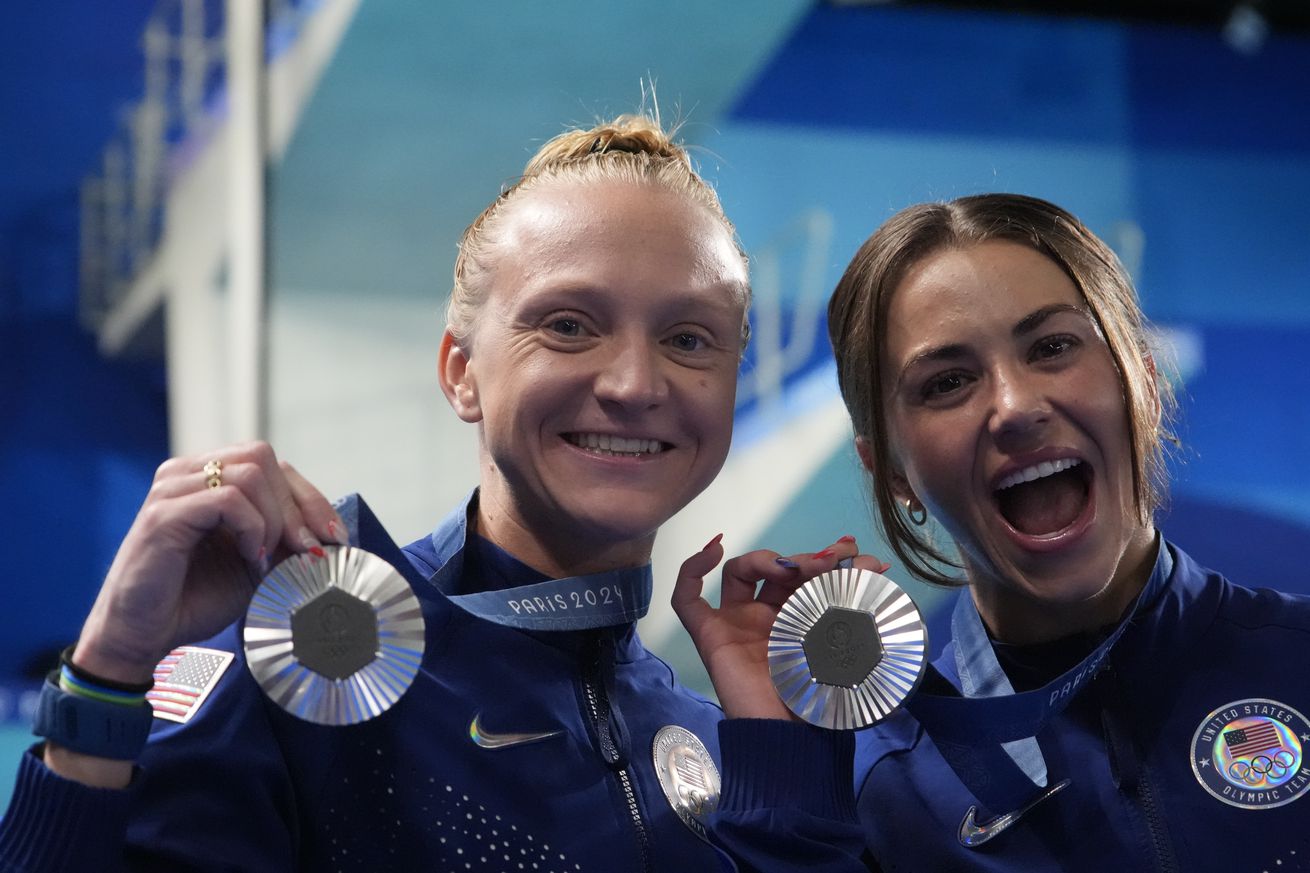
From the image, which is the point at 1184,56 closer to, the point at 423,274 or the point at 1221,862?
the point at 423,274

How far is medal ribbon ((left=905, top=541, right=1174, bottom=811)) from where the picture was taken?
66.2 inches

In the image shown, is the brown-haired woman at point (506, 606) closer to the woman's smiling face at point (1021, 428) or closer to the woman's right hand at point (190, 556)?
the woman's right hand at point (190, 556)

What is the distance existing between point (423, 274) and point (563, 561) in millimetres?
3120

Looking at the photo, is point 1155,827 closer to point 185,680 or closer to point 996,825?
point 996,825

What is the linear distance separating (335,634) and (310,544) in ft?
0.29

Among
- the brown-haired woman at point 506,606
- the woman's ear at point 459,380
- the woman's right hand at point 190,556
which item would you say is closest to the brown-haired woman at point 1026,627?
the brown-haired woman at point 506,606

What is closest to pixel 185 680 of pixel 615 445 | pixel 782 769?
pixel 615 445

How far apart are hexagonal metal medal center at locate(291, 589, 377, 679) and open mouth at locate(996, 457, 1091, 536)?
0.93 m

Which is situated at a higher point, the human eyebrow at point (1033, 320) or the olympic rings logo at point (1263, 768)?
the human eyebrow at point (1033, 320)

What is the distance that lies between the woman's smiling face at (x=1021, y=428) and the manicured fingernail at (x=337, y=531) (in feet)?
2.76

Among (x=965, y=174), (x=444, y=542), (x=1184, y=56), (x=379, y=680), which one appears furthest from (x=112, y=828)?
(x=1184, y=56)

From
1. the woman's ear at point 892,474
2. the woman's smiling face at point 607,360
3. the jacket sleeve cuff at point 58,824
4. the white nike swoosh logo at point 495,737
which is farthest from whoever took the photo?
the woman's ear at point 892,474

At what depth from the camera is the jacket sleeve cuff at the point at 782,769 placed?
61.7 inches

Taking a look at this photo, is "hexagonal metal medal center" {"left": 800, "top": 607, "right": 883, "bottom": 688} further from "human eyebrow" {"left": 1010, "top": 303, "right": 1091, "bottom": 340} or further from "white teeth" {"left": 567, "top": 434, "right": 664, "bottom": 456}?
"human eyebrow" {"left": 1010, "top": 303, "right": 1091, "bottom": 340}
